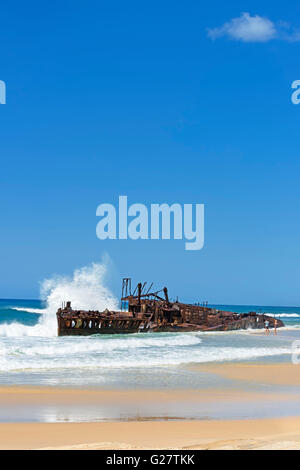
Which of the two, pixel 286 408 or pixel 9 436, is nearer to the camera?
pixel 9 436

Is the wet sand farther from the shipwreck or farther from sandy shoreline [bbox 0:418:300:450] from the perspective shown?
the shipwreck

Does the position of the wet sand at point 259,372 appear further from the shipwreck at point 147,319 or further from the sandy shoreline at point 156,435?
the shipwreck at point 147,319

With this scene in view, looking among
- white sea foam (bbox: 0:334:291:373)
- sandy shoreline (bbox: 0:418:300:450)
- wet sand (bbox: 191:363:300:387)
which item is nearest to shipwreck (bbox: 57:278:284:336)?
white sea foam (bbox: 0:334:291:373)

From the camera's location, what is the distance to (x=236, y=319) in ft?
175

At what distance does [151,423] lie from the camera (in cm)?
989

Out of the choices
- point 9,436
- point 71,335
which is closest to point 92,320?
point 71,335

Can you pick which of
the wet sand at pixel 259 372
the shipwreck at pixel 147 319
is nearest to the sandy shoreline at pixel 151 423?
the wet sand at pixel 259 372

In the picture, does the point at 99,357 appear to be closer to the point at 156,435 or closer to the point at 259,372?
the point at 259,372

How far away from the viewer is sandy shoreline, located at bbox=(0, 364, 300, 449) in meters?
8.10

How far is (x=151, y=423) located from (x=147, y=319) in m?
35.8

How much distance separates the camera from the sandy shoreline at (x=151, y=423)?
810 centimetres
